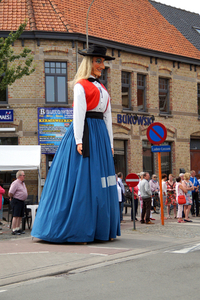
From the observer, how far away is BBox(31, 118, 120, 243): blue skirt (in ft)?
25.6

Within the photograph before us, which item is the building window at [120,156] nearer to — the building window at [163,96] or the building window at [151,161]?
the building window at [151,161]

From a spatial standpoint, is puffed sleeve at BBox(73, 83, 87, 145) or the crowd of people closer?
puffed sleeve at BBox(73, 83, 87, 145)

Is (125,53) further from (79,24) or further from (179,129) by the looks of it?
(179,129)

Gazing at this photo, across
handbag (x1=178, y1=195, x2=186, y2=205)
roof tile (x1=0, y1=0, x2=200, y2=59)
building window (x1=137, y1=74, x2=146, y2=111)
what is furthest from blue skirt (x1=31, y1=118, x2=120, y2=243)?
building window (x1=137, y1=74, x2=146, y2=111)

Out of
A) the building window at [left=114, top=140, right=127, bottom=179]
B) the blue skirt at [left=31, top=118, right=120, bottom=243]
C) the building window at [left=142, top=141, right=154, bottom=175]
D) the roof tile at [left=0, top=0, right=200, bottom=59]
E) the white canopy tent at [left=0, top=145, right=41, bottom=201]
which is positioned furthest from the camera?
the building window at [left=142, top=141, right=154, bottom=175]

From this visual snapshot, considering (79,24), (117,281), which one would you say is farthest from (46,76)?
(117,281)

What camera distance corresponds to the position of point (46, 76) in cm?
1880

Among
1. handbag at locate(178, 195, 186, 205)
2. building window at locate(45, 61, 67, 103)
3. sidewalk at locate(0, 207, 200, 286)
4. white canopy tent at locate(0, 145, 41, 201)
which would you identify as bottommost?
sidewalk at locate(0, 207, 200, 286)

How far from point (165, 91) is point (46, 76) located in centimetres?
722

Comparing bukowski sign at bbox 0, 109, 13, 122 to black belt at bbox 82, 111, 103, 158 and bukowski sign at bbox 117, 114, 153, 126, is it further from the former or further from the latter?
black belt at bbox 82, 111, 103, 158

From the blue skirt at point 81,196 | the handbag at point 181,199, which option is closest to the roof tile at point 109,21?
the handbag at point 181,199

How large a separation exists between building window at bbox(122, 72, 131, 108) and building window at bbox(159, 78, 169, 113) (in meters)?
2.12

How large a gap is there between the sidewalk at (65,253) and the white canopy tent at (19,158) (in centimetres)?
473

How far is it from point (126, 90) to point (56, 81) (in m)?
4.18
